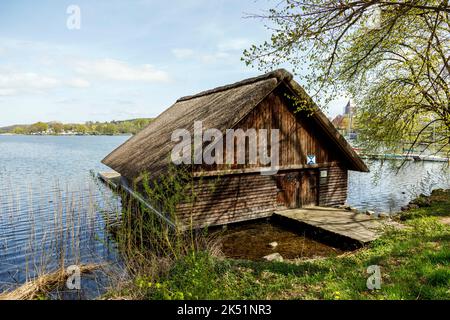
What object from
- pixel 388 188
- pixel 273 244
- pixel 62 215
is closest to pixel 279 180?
pixel 273 244

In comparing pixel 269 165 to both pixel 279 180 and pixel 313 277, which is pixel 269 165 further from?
pixel 313 277

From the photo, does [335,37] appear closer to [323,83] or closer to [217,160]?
[323,83]

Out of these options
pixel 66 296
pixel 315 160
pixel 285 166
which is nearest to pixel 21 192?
pixel 66 296

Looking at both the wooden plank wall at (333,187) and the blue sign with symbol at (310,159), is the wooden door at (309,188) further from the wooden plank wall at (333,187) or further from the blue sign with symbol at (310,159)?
the blue sign with symbol at (310,159)

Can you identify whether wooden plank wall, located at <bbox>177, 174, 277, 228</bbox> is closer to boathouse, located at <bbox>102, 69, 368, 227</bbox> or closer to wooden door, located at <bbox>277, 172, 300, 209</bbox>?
boathouse, located at <bbox>102, 69, 368, 227</bbox>

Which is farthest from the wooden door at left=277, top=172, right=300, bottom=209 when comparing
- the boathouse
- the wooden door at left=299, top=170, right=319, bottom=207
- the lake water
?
the lake water

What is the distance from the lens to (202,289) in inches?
173

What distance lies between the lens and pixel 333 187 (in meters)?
13.1

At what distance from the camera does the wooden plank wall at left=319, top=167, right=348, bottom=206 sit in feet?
42.0

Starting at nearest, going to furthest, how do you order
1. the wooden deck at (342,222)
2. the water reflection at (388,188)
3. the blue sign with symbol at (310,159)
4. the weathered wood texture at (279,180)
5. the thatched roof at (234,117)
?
the wooden deck at (342,222), the thatched roof at (234,117), the weathered wood texture at (279,180), the blue sign with symbol at (310,159), the water reflection at (388,188)

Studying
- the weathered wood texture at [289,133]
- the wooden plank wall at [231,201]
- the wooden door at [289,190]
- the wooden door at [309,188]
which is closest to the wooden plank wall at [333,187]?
the wooden door at [309,188]

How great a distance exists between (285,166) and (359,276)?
657cm

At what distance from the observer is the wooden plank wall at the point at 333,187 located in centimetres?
1279

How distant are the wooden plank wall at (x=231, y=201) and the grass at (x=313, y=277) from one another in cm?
403
